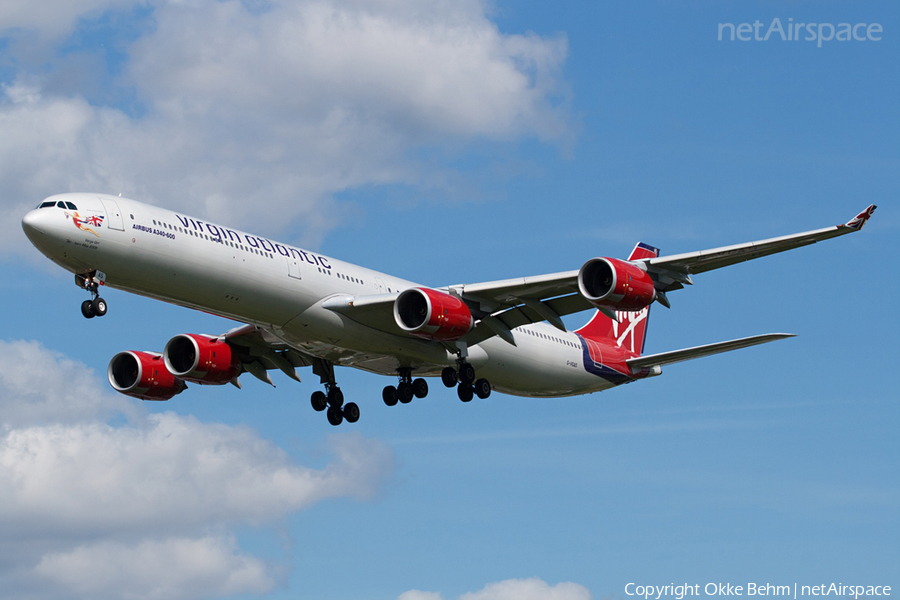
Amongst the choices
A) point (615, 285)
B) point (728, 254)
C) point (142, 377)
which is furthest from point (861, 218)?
point (142, 377)

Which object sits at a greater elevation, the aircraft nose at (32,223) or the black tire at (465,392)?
the aircraft nose at (32,223)

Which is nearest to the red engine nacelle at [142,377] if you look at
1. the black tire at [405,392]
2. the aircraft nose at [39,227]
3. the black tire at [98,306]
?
the black tire at [405,392]

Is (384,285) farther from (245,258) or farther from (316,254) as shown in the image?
(245,258)

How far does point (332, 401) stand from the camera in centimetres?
4381

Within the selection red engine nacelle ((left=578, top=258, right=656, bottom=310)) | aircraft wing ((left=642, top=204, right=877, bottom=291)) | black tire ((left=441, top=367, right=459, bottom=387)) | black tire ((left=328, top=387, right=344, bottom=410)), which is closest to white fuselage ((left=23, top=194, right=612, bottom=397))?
black tire ((left=441, top=367, right=459, bottom=387))

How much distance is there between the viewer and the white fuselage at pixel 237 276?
3219cm

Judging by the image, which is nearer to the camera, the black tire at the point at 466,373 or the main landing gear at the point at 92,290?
the main landing gear at the point at 92,290

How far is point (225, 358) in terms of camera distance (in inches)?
1673

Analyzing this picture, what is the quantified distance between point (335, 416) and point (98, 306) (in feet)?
43.8

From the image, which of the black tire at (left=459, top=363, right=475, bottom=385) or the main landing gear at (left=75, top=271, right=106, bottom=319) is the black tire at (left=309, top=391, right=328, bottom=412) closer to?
the black tire at (left=459, top=363, right=475, bottom=385)

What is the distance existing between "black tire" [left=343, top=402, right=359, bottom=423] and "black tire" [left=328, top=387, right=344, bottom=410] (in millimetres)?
298

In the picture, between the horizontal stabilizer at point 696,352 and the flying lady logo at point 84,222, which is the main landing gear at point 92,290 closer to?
the flying lady logo at point 84,222

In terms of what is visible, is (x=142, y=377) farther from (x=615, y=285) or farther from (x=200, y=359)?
(x=615, y=285)

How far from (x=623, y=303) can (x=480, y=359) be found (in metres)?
8.84
